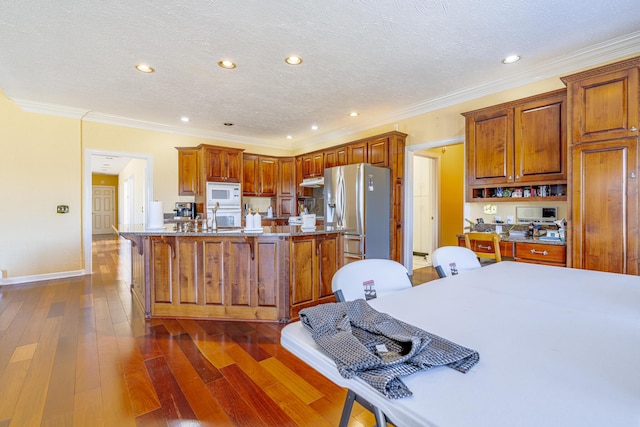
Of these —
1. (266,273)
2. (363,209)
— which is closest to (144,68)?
(266,273)

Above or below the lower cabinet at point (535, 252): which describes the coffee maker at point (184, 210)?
above

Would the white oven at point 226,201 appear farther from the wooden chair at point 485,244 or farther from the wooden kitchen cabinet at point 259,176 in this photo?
the wooden chair at point 485,244

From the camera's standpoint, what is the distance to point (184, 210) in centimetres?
557

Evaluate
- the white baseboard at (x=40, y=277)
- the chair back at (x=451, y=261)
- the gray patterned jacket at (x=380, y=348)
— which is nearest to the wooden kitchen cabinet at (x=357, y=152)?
the chair back at (x=451, y=261)

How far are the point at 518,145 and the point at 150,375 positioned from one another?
3.81 meters

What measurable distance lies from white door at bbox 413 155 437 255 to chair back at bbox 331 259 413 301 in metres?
4.91

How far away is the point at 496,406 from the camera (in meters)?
0.51

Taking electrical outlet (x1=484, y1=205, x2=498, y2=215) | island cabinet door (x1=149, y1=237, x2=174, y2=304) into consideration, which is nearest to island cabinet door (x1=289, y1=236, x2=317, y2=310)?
island cabinet door (x1=149, y1=237, x2=174, y2=304)

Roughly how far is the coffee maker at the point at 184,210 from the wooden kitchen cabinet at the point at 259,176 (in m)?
1.01

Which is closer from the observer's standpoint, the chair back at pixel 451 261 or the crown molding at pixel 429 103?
the chair back at pixel 451 261

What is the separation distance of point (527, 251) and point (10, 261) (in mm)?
6510

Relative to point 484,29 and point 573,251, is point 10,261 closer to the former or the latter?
point 484,29

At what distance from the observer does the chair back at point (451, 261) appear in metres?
1.73

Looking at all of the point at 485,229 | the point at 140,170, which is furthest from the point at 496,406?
the point at 140,170
